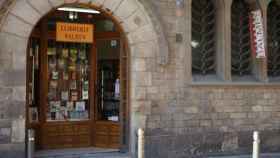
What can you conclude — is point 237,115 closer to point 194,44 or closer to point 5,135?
point 194,44

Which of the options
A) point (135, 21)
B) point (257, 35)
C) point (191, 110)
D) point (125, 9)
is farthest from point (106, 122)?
point (257, 35)

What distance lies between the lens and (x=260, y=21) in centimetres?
1182

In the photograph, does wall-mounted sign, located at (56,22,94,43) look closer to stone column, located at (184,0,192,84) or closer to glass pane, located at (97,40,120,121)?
glass pane, located at (97,40,120,121)

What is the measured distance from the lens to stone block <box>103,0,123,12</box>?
33.3 feet

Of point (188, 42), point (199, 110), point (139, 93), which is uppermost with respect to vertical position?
point (188, 42)

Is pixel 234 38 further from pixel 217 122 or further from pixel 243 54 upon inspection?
pixel 217 122

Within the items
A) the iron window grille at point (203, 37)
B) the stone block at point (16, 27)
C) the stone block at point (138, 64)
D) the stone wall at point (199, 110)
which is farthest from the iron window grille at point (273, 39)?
the stone block at point (16, 27)

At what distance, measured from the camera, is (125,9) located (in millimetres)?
10359

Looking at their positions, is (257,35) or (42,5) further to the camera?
(257,35)

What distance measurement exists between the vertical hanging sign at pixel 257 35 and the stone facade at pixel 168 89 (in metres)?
0.41

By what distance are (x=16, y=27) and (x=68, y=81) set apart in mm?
2761

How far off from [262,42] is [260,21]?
0.53m

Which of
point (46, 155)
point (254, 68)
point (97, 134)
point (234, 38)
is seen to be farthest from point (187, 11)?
point (46, 155)

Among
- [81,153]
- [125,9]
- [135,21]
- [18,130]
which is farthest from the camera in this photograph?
[81,153]
